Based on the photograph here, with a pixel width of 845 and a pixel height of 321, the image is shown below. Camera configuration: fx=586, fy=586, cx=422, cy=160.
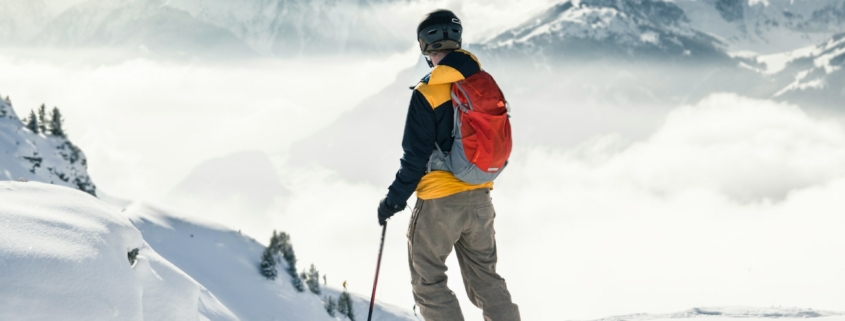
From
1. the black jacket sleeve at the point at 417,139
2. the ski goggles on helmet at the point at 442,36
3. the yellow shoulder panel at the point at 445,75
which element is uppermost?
the ski goggles on helmet at the point at 442,36

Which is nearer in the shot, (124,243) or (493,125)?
(493,125)

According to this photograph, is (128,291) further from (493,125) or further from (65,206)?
(493,125)

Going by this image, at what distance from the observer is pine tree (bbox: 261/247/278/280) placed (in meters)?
59.9

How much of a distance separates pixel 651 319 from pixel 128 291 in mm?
7536

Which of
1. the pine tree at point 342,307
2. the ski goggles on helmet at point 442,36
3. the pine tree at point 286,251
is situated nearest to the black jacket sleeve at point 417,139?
the ski goggles on helmet at point 442,36

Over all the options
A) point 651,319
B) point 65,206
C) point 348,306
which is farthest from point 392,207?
point 348,306

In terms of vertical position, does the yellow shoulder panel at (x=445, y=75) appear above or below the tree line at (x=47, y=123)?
below

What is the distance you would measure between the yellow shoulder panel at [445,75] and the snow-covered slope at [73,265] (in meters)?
3.33

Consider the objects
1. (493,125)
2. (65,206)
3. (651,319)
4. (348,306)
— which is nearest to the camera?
(493,125)

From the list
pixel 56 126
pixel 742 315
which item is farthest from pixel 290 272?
pixel 742 315

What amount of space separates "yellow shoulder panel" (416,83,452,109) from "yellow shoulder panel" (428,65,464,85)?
67mm

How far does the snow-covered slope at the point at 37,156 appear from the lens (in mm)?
47938

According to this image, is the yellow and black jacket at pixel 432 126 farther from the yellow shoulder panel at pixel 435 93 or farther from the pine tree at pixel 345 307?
the pine tree at pixel 345 307

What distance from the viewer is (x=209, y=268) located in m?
56.2
